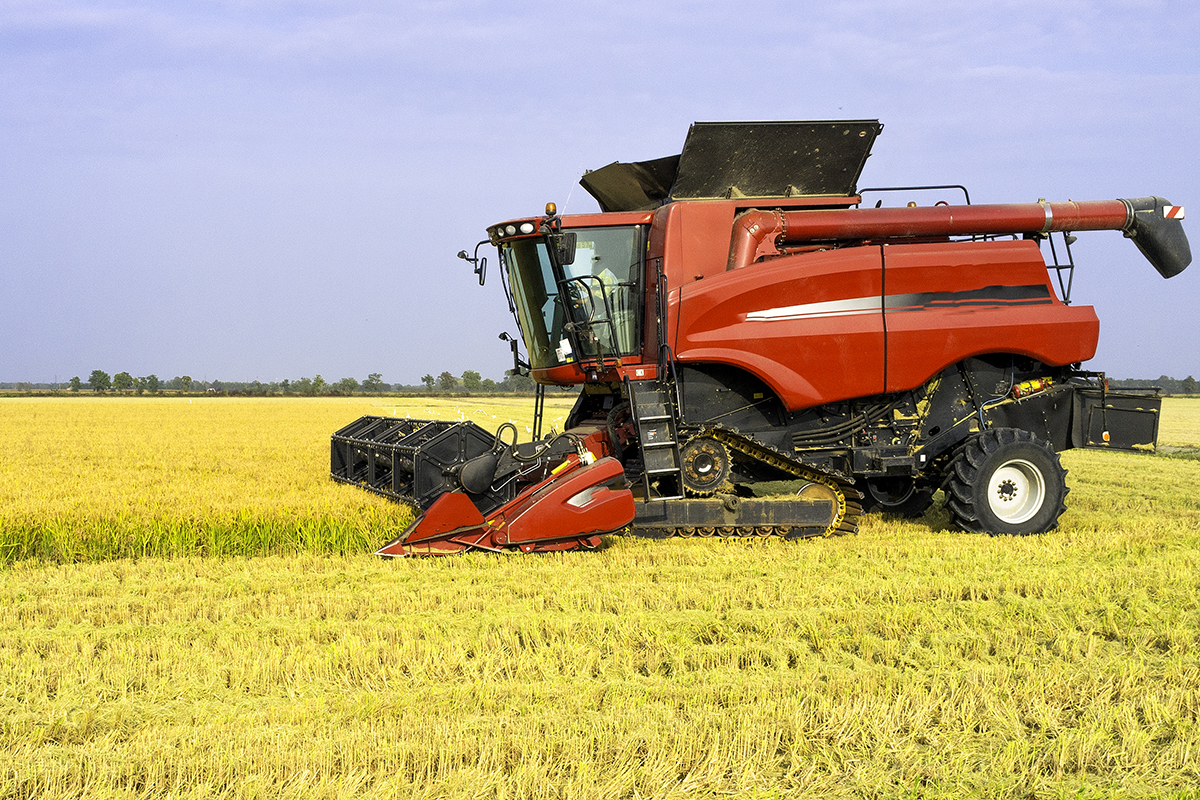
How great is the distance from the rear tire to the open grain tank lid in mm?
2432

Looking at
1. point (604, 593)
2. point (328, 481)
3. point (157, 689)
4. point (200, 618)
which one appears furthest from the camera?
point (328, 481)

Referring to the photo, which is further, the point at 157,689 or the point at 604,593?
the point at 604,593

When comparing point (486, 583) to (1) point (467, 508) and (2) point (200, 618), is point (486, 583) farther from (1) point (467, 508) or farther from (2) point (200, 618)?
Answer: (2) point (200, 618)

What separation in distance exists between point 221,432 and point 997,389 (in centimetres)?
1626

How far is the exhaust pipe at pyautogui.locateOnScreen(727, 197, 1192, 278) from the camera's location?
7.39 meters

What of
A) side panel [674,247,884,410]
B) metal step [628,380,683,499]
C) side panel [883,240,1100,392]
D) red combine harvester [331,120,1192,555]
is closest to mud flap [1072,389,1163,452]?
red combine harvester [331,120,1192,555]

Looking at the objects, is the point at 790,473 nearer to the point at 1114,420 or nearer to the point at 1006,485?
the point at 1006,485

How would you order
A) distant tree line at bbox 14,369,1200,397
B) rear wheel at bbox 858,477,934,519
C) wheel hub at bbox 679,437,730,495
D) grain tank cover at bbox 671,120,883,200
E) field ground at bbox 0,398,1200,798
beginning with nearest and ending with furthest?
field ground at bbox 0,398,1200,798 → wheel hub at bbox 679,437,730,495 → grain tank cover at bbox 671,120,883,200 → rear wheel at bbox 858,477,934,519 → distant tree line at bbox 14,369,1200,397

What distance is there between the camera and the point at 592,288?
7.45 meters

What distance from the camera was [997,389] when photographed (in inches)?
306

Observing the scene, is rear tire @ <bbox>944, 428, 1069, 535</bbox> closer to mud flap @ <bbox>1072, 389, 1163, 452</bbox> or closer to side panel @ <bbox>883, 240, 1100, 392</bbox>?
mud flap @ <bbox>1072, 389, 1163, 452</bbox>

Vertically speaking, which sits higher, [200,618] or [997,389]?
[997,389]

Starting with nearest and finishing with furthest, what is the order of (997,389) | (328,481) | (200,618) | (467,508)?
(200,618) → (467,508) → (997,389) → (328,481)

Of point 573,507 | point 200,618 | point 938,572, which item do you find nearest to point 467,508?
point 573,507
